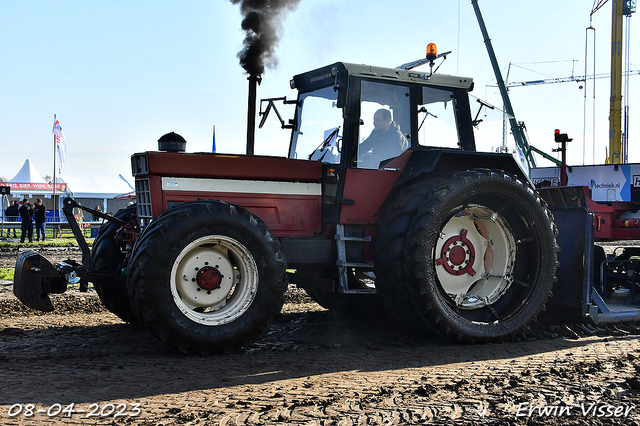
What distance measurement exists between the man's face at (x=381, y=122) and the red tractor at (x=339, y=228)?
A: 27 mm

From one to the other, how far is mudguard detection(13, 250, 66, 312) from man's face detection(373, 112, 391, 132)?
10.2ft

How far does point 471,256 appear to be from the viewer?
18.6 feet

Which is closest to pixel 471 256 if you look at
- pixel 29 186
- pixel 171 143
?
pixel 171 143

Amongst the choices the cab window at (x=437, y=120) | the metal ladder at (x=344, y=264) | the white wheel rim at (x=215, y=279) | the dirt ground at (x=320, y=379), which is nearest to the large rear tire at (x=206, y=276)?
the white wheel rim at (x=215, y=279)

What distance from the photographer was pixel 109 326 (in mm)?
5863

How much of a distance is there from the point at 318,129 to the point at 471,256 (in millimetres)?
1918

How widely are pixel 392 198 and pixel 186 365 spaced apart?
7.91 feet

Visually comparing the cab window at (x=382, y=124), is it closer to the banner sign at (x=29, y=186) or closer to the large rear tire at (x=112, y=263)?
the large rear tire at (x=112, y=263)

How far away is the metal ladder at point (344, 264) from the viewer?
5125 millimetres

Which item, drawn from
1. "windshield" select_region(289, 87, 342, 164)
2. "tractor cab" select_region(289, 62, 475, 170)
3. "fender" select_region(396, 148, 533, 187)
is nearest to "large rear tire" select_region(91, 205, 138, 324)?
"windshield" select_region(289, 87, 342, 164)

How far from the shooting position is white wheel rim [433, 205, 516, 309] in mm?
5566

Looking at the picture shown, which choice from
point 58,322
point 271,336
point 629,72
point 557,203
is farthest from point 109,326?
point 629,72

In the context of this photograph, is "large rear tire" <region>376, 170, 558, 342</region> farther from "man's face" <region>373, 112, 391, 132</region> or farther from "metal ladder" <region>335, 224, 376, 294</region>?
"man's face" <region>373, 112, 391, 132</region>

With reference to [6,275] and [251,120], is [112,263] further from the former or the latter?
[6,275]
